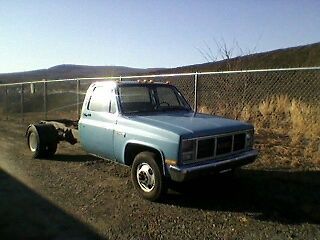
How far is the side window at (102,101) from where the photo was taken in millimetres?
6925

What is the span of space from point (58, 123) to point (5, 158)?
1617 millimetres

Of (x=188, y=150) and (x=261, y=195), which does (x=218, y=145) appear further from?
(x=261, y=195)

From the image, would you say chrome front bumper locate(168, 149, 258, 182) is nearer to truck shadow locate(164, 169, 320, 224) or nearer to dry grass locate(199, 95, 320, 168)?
truck shadow locate(164, 169, 320, 224)

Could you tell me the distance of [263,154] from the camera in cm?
886

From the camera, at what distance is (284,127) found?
11055 millimetres

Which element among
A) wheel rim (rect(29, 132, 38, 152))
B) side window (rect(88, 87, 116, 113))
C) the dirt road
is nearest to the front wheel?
the dirt road

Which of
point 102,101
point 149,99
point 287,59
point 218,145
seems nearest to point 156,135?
point 218,145

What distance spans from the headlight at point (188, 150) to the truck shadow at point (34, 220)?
1.57 meters

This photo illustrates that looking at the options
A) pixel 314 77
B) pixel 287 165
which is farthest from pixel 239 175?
pixel 314 77

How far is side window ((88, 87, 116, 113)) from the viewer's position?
6925 millimetres

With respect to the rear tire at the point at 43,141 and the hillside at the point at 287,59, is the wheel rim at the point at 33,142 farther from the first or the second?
the hillside at the point at 287,59

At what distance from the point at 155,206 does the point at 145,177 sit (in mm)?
480

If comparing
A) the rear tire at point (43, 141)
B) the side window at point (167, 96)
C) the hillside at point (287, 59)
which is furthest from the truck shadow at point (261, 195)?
the hillside at point (287, 59)

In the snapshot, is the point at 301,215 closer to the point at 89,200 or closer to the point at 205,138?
the point at 205,138
